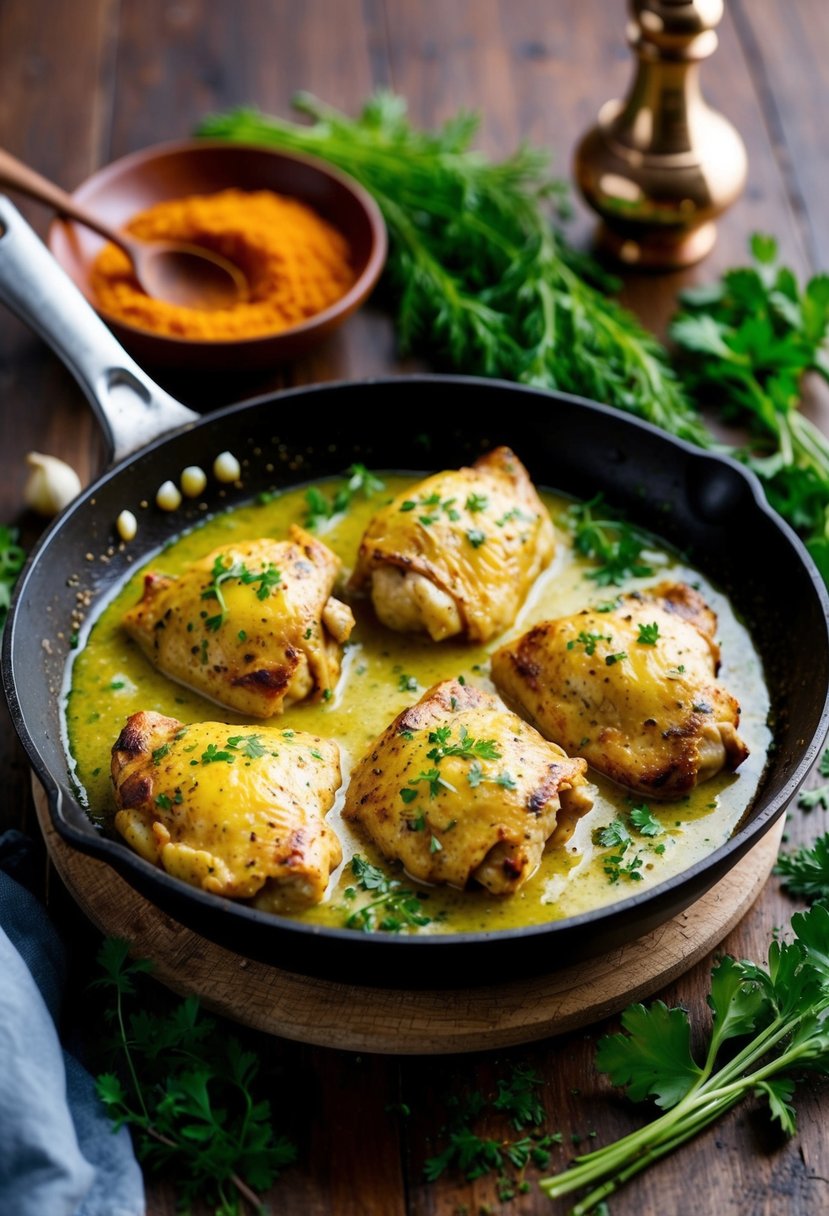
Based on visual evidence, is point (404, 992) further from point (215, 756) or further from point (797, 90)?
point (797, 90)

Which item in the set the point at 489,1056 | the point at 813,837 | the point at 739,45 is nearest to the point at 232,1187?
the point at 489,1056

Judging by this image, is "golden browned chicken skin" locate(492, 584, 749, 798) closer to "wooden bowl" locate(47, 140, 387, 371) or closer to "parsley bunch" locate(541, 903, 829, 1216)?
"parsley bunch" locate(541, 903, 829, 1216)

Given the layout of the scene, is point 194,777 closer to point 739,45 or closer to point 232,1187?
point 232,1187

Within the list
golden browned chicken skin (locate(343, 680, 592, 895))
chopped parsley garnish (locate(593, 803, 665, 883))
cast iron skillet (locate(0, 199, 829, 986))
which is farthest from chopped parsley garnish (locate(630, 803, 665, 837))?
cast iron skillet (locate(0, 199, 829, 986))

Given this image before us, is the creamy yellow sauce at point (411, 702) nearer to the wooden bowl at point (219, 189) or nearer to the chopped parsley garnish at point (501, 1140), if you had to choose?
the chopped parsley garnish at point (501, 1140)

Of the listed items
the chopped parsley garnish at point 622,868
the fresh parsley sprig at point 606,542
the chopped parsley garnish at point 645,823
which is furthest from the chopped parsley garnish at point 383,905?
the fresh parsley sprig at point 606,542

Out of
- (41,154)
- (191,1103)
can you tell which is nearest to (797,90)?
(41,154)
